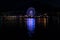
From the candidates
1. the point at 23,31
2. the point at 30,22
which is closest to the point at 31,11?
the point at 30,22

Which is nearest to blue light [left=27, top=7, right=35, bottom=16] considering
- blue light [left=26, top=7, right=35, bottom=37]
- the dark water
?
blue light [left=26, top=7, right=35, bottom=37]

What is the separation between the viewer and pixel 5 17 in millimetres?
1732

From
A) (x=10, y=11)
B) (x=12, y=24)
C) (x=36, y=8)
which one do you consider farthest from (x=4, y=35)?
(x=36, y=8)

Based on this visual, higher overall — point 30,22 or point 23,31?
point 30,22

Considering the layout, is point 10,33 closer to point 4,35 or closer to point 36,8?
point 4,35

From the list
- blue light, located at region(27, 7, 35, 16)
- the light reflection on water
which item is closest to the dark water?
the light reflection on water

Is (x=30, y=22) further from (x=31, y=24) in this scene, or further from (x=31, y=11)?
(x=31, y=11)

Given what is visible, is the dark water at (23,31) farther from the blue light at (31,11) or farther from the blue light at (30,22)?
the blue light at (31,11)

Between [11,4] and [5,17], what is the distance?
0.69ft

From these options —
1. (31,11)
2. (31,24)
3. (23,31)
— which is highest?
(31,11)

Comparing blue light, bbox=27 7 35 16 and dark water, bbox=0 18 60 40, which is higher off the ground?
blue light, bbox=27 7 35 16

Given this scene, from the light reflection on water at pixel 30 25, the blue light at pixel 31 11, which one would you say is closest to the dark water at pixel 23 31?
the light reflection on water at pixel 30 25

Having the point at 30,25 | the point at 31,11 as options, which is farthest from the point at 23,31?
the point at 31,11

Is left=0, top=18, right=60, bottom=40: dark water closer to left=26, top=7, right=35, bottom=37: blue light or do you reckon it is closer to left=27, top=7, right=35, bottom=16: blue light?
left=26, top=7, right=35, bottom=37: blue light
